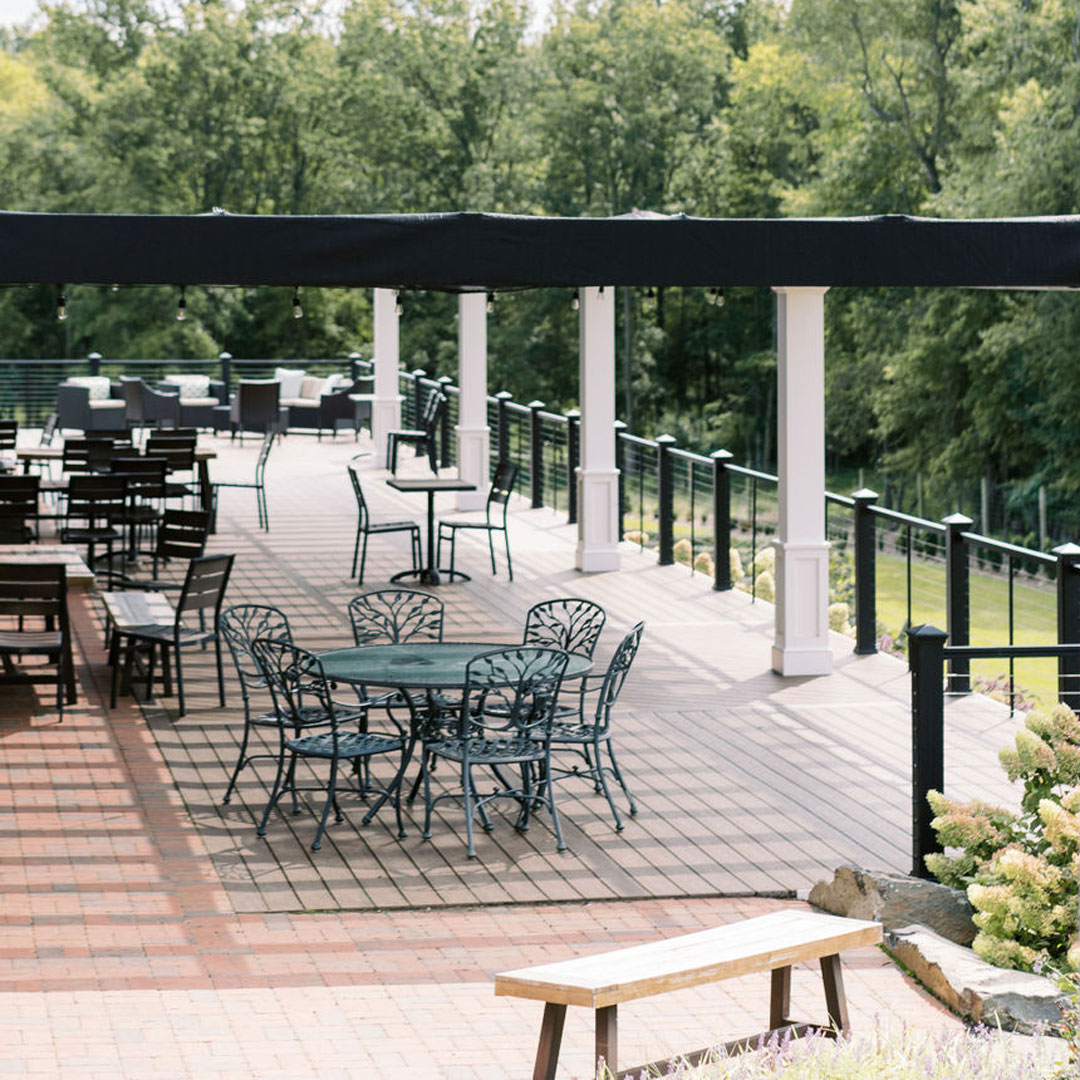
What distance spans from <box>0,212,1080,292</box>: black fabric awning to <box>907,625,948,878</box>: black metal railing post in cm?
280

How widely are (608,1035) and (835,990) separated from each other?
3.07ft

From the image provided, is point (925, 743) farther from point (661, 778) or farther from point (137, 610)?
point (137, 610)

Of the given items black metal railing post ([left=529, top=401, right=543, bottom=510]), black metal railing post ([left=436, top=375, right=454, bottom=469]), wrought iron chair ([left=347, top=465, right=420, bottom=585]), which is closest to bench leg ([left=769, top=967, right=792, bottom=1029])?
wrought iron chair ([left=347, top=465, right=420, bottom=585])

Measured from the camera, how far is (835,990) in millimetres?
5438

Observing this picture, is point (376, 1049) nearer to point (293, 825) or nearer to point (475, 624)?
point (293, 825)

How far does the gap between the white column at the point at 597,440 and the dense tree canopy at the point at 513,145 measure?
24351 mm

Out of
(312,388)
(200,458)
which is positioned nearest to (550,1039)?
(200,458)

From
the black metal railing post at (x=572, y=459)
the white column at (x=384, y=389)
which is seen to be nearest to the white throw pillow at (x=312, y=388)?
the white column at (x=384, y=389)

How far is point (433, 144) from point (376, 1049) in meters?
44.6

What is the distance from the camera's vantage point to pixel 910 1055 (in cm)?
479

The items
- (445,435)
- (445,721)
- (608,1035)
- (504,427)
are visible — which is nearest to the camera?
(608,1035)

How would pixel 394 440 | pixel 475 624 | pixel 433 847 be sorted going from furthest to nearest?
pixel 394 440 < pixel 475 624 < pixel 433 847

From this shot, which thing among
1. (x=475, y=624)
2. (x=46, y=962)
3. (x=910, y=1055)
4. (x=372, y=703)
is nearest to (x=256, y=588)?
(x=475, y=624)

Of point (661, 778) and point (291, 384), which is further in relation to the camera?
point (291, 384)
